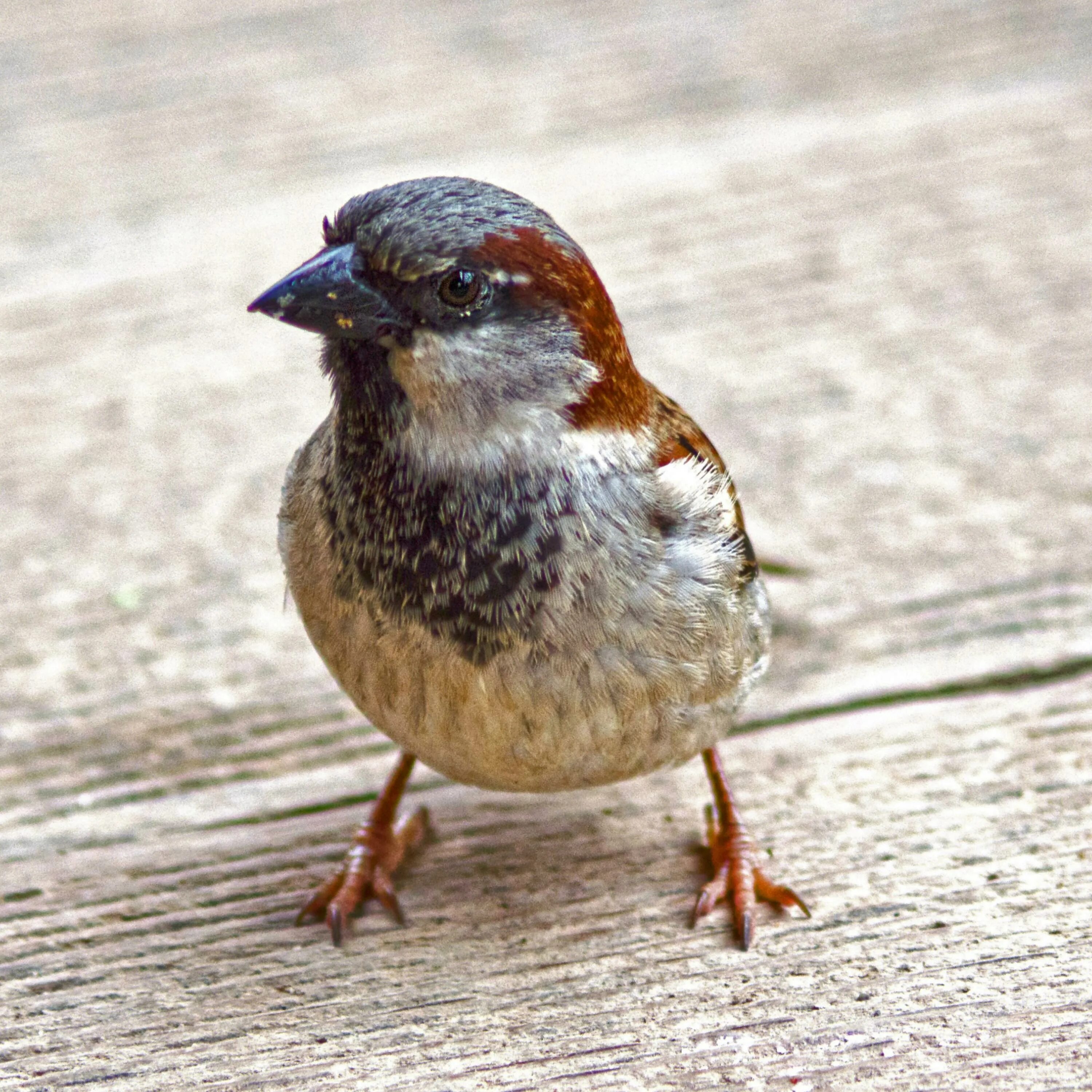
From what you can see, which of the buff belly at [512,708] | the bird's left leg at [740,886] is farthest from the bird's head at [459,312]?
the bird's left leg at [740,886]

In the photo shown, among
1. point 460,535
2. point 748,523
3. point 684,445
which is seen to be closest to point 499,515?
point 460,535

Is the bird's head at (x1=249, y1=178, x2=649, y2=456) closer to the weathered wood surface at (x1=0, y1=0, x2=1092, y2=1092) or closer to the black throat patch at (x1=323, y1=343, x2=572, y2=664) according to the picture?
the black throat patch at (x1=323, y1=343, x2=572, y2=664)

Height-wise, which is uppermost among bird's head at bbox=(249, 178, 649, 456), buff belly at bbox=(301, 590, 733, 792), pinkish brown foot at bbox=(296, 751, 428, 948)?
bird's head at bbox=(249, 178, 649, 456)

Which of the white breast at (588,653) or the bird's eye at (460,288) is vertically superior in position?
the bird's eye at (460,288)

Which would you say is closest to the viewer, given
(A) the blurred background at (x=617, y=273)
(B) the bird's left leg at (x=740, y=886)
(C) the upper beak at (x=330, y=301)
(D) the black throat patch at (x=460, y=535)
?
(C) the upper beak at (x=330, y=301)

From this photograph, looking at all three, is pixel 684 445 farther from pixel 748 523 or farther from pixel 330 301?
pixel 748 523

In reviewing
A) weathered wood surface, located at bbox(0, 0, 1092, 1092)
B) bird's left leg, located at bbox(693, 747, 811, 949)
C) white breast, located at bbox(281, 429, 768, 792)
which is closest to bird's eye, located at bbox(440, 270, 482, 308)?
white breast, located at bbox(281, 429, 768, 792)

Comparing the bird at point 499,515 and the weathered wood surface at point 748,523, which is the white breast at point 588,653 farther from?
the weathered wood surface at point 748,523

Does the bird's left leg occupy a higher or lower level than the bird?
lower
